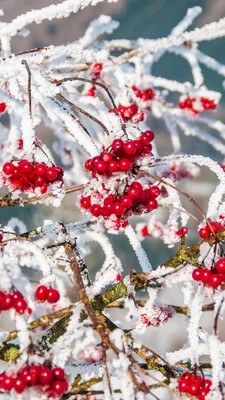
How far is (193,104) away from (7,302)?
9.36 ft

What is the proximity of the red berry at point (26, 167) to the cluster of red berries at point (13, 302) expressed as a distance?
377mm

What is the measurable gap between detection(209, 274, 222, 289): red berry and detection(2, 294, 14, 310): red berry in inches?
21.8

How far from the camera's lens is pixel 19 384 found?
1.08 meters

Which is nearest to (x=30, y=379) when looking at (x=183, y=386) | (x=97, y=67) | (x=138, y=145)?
(x=183, y=386)

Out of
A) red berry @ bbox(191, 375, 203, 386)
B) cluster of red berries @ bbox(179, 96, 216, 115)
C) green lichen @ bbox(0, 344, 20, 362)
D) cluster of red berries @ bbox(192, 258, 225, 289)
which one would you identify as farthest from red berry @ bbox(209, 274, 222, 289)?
cluster of red berries @ bbox(179, 96, 216, 115)

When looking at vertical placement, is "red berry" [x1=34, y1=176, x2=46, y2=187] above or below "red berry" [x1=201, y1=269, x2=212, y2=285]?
above

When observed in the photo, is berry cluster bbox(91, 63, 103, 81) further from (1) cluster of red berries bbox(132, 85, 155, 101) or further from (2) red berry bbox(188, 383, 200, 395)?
(2) red berry bbox(188, 383, 200, 395)

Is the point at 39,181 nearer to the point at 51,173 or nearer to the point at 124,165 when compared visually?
the point at 51,173

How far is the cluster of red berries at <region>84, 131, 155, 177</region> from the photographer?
128 centimetres

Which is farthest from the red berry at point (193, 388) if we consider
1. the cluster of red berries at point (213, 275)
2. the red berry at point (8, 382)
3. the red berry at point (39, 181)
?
the red berry at point (39, 181)

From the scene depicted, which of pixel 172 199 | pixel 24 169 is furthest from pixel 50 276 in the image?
pixel 172 199

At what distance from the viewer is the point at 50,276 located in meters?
1.33

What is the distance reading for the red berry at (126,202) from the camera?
1.32 m

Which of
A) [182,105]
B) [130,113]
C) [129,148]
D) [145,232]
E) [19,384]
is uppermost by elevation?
[182,105]
